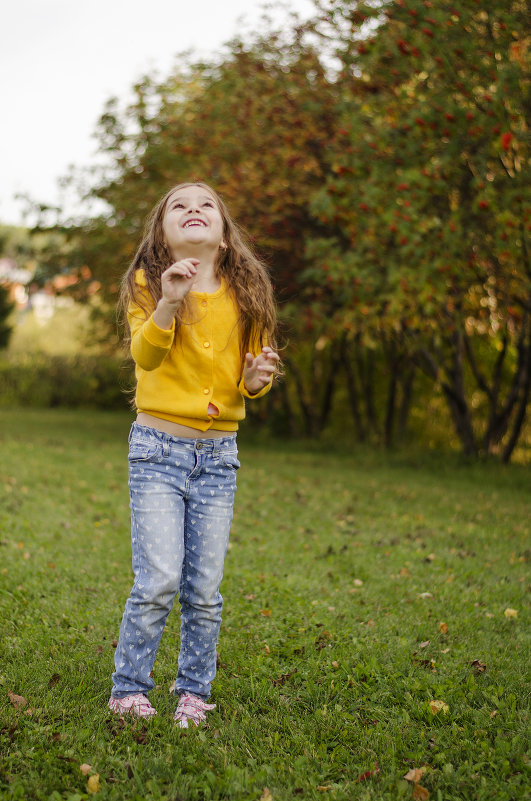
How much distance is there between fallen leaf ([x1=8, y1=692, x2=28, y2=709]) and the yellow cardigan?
126cm

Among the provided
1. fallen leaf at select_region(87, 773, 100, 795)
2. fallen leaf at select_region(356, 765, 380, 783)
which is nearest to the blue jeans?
fallen leaf at select_region(87, 773, 100, 795)

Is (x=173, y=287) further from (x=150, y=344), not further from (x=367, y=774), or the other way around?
(x=367, y=774)

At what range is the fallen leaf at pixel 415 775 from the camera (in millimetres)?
2633

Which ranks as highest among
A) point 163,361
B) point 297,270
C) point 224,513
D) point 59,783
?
point 297,270

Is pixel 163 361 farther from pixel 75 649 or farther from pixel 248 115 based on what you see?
pixel 248 115

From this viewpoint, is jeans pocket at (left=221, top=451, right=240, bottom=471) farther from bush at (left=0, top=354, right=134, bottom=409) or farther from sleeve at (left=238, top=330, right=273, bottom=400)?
bush at (left=0, top=354, right=134, bottom=409)

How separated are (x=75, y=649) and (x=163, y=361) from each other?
1.63m

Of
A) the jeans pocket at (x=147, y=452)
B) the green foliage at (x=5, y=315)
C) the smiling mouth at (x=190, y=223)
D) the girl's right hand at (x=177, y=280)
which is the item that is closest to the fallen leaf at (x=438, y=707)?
the jeans pocket at (x=147, y=452)

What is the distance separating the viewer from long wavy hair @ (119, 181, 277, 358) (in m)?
3.02

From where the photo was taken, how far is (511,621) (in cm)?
441

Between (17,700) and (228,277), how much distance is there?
1.90 m

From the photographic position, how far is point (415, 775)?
8.70ft

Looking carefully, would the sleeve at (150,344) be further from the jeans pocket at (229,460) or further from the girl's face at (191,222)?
the jeans pocket at (229,460)

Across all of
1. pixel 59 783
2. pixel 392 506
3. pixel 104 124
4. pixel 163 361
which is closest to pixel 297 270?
pixel 104 124
